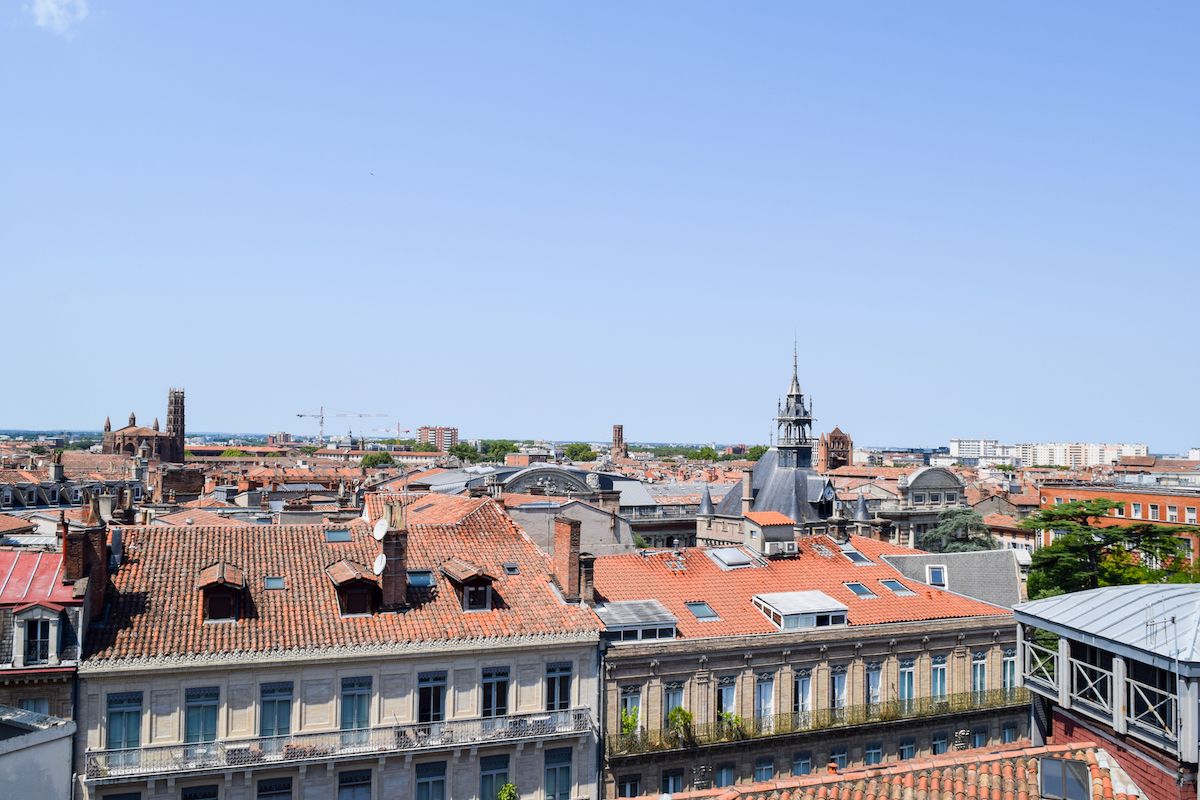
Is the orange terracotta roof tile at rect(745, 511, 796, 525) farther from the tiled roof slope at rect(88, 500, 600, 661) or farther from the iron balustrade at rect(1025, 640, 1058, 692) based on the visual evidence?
the iron balustrade at rect(1025, 640, 1058, 692)

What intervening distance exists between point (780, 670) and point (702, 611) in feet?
11.9

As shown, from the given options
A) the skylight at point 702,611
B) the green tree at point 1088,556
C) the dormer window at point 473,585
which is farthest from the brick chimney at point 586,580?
the green tree at point 1088,556

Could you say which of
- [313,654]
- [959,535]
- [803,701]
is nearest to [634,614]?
[803,701]

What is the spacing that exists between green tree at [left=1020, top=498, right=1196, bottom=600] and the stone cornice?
3207 cm

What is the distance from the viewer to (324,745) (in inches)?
1147

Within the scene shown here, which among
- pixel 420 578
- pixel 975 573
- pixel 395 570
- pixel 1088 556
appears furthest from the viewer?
pixel 1088 556

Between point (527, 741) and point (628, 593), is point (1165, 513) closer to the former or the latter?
point (628, 593)

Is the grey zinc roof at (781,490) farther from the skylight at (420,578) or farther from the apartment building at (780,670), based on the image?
the skylight at (420,578)

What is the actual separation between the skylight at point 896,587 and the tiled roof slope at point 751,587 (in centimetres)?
25

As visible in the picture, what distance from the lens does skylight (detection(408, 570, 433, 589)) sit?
33.6 meters

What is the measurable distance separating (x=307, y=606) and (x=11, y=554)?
9.35 meters

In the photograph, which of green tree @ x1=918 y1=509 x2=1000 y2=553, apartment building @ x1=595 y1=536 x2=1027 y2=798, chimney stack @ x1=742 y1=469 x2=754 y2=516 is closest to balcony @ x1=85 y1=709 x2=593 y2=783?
apartment building @ x1=595 y1=536 x2=1027 y2=798

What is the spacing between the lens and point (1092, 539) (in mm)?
53750

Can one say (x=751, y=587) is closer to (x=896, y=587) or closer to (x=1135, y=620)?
(x=896, y=587)
